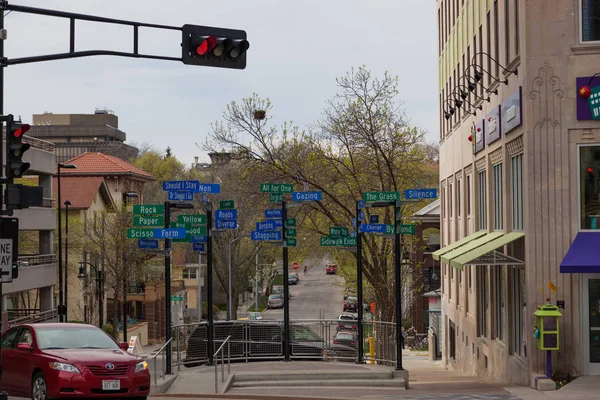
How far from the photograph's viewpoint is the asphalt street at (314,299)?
289ft

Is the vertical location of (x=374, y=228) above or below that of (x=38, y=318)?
above

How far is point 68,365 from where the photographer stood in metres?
14.3

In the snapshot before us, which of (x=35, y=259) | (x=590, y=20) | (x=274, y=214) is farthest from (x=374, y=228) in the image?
(x=35, y=259)

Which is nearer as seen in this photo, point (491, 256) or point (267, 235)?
point (491, 256)

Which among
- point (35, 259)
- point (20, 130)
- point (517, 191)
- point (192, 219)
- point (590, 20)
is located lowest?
point (35, 259)

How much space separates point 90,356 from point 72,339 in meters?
1.12

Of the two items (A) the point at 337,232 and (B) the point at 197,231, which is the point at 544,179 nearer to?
(A) the point at 337,232

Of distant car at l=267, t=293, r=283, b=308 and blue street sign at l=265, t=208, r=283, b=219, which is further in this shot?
distant car at l=267, t=293, r=283, b=308

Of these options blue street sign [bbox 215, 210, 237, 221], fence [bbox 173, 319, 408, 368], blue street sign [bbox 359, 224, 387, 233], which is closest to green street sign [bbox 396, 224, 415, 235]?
blue street sign [bbox 359, 224, 387, 233]

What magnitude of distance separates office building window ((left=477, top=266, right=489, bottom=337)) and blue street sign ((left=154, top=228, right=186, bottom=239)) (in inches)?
431

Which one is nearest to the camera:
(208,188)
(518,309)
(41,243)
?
(518,309)

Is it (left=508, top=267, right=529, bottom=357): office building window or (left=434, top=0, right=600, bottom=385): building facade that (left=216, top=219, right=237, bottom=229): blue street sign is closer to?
(left=434, top=0, right=600, bottom=385): building facade

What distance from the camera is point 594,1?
20.5m

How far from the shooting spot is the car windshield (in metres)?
15.3
